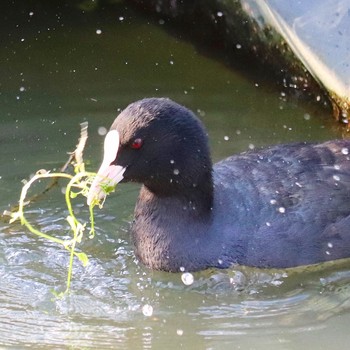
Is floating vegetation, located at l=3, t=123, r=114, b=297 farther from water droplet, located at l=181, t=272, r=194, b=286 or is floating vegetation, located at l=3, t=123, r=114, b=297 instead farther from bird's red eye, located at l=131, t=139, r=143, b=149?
water droplet, located at l=181, t=272, r=194, b=286

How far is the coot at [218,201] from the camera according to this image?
401 cm

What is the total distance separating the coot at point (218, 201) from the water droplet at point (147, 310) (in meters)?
0.25

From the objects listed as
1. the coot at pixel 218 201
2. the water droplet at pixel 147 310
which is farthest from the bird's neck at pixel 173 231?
the water droplet at pixel 147 310

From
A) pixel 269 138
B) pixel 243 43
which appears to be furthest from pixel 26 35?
pixel 269 138

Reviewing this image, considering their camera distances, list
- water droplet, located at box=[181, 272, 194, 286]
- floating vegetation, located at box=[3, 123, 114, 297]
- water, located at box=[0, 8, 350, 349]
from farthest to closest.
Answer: water droplet, located at box=[181, 272, 194, 286] < water, located at box=[0, 8, 350, 349] < floating vegetation, located at box=[3, 123, 114, 297]

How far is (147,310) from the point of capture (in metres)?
3.96

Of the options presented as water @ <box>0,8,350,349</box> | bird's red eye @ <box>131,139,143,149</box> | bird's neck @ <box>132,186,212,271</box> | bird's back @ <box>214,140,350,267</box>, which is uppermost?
bird's red eye @ <box>131,139,143,149</box>

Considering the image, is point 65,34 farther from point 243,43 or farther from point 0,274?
point 0,274

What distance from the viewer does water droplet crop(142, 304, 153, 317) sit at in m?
3.94

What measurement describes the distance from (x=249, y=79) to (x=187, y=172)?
2240 millimetres

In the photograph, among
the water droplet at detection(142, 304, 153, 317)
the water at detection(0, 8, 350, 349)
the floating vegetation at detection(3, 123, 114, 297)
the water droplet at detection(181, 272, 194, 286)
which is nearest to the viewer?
the floating vegetation at detection(3, 123, 114, 297)

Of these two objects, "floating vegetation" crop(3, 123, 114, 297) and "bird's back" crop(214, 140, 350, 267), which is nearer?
"floating vegetation" crop(3, 123, 114, 297)

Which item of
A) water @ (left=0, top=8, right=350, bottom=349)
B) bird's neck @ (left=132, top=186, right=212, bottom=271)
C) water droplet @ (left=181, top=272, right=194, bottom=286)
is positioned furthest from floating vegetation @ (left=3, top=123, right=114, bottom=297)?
water droplet @ (left=181, top=272, right=194, bottom=286)

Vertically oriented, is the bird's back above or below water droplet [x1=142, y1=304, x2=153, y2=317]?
above
